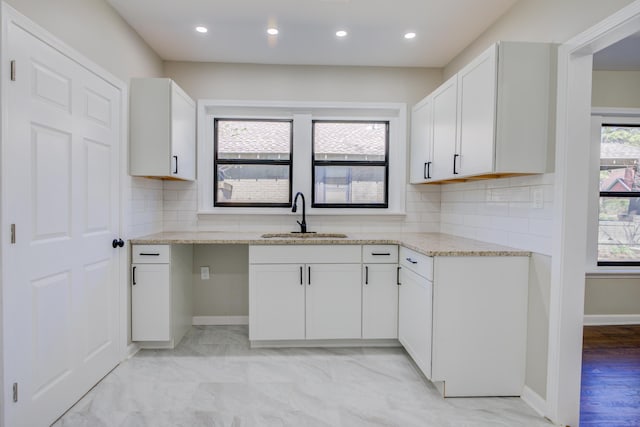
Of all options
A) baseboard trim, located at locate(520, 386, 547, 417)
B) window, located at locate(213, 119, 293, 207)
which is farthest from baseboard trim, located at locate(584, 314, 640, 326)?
window, located at locate(213, 119, 293, 207)

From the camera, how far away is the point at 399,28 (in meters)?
2.83

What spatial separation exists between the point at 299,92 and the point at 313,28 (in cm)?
80

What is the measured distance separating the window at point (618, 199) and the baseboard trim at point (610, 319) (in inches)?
22.1

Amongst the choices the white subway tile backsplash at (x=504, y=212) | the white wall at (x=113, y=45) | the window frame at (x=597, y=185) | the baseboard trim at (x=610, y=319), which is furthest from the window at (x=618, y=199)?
the white wall at (x=113, y=45)

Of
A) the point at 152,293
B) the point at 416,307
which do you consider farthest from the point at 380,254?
the point at 152,293

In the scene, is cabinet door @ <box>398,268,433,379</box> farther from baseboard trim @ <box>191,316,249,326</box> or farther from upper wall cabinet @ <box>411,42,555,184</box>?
baseboard trim @ <box>191,316,249,326</box>

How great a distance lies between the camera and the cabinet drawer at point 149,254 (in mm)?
2805

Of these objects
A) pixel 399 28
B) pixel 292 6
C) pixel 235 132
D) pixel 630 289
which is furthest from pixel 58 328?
pixel 630 289

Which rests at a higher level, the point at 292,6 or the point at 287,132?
the point at 292,6

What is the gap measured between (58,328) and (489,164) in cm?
271

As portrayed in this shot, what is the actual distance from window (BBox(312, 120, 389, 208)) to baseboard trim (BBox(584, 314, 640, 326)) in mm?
2480

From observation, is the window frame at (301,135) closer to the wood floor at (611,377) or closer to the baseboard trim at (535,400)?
the baseboard trim at (535,400)

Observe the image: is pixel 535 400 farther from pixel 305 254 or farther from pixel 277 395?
pixel 305 254

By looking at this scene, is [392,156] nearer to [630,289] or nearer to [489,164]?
[489,164]
